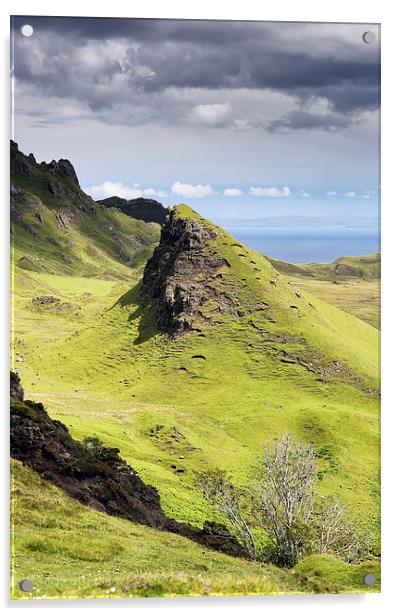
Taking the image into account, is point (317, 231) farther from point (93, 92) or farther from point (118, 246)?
point (118, 246)

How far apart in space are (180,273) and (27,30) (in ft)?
47.9

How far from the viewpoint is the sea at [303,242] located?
18891mm

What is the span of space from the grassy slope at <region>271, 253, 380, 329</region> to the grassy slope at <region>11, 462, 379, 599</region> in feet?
23.7

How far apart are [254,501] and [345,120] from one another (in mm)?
11362

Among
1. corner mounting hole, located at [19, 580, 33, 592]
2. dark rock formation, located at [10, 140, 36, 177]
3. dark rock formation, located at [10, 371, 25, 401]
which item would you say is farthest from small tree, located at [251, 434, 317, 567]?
dark rock formation, located at [10, 140, 36, 177]

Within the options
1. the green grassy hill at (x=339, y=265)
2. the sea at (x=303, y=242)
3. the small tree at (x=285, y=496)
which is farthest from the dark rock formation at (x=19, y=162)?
the small tree at (x=285, y=496)

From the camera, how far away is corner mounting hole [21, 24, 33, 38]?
633 inches

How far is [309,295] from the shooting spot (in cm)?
2938

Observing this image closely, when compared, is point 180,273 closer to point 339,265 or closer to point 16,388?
point 339,265

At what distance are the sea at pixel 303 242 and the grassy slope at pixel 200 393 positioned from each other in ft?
8.18

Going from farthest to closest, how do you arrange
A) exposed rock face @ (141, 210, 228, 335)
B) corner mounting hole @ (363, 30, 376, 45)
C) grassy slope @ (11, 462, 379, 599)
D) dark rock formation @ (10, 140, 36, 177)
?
exposed rock face @ (141, 210, 228, 335), corner mounting hole @ (363, 30, 376, 45), dark rock formation @ (10, 140, 36, 177), grassy slope @ (11, 462, 379, 599)

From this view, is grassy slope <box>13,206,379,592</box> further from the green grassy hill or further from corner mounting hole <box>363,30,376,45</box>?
corner mounting hole <box>363,30,376,45</box>
